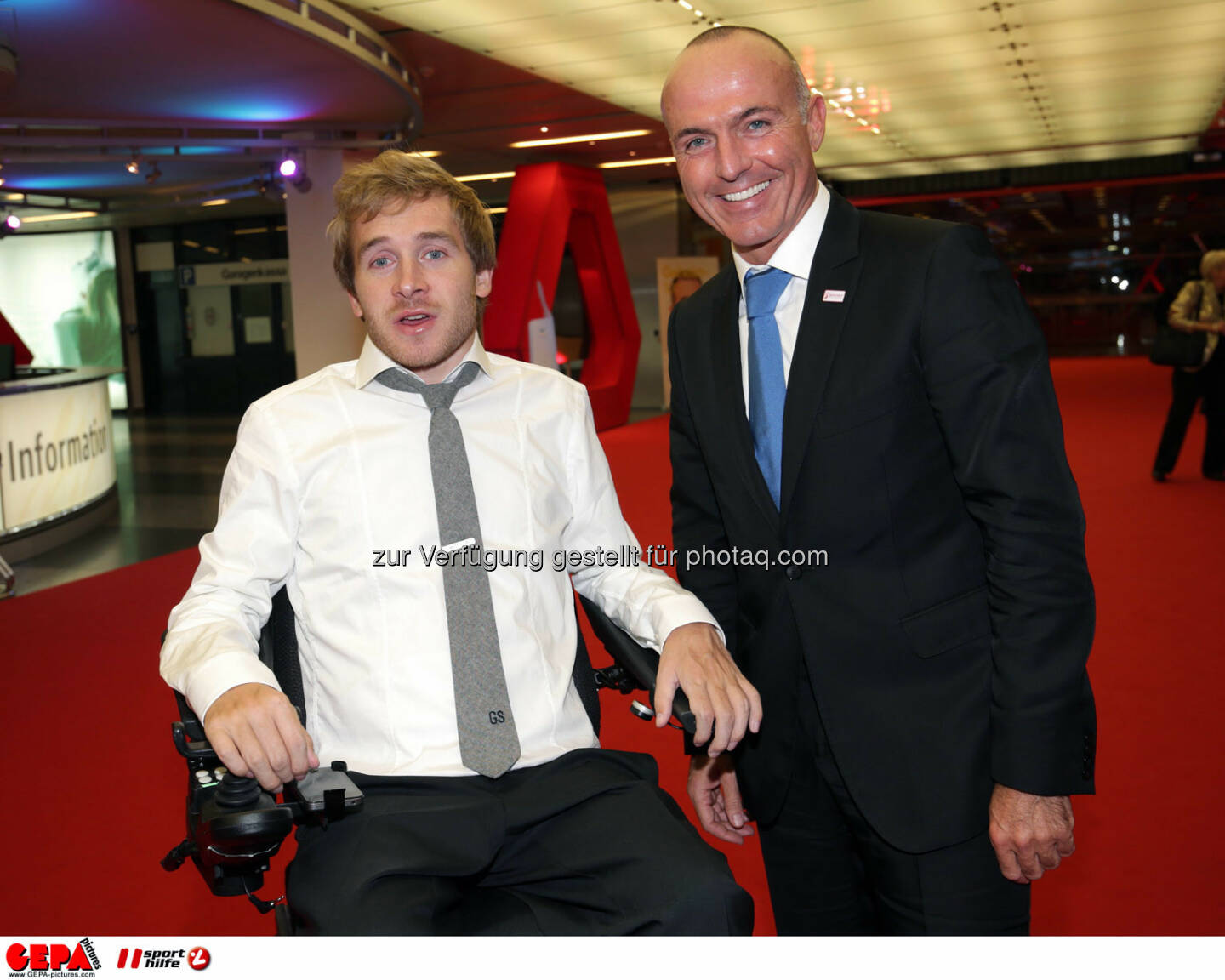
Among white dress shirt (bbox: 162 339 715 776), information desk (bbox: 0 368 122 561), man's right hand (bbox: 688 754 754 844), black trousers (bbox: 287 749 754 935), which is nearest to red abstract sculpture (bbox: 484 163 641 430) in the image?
information desk (bbox: 0 368 122 561)

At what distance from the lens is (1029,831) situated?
1.39 metres

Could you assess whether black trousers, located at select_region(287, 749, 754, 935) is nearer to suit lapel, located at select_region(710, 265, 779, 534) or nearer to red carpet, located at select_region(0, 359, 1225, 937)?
suit lapel, located at select_region(710, 265, 779, 534)

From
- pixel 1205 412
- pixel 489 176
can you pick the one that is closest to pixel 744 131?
pixel 1205 412

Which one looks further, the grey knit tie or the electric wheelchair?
the grey knit tie

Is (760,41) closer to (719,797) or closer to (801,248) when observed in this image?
(801,248)

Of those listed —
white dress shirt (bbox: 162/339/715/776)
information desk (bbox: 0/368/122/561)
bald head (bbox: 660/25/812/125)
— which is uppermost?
bald head (bbox: 660/25/812/125)

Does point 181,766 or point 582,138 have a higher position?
point 582,138

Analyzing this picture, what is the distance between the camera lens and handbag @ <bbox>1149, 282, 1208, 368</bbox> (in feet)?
24.8

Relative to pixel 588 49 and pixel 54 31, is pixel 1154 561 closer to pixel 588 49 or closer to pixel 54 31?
pixel 588 49

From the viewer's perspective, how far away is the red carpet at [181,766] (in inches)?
100

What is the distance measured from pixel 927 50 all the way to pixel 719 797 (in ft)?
30.5

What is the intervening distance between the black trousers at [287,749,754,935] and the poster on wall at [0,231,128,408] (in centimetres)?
2020

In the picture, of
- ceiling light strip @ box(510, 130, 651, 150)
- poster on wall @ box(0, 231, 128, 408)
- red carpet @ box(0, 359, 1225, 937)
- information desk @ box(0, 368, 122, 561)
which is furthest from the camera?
poster on wall @ box(0, 231, 128, 408)
